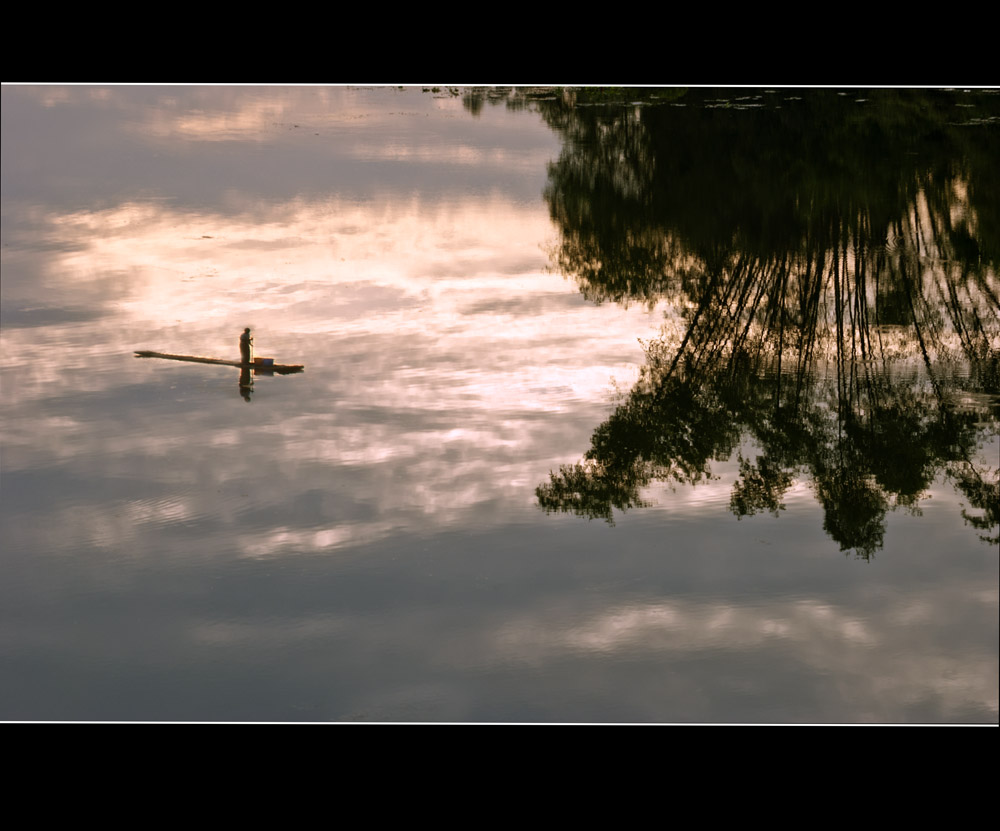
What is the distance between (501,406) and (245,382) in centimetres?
328

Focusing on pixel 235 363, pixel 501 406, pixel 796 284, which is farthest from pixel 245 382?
pixel 796 284

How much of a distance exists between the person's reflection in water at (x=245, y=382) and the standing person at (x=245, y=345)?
131 millimetres

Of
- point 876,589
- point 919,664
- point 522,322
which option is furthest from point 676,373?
point 919,664

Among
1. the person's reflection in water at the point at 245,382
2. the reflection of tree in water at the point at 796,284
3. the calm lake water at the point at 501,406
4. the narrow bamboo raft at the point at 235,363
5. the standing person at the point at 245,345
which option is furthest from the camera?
the standing person at the point at 245,345

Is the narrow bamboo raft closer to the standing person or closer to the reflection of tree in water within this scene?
the standing person

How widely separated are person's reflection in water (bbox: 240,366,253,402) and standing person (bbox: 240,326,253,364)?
5.2 inches

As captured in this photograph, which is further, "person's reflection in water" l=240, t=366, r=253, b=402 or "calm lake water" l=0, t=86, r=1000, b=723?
"person's reflection in water" l=240, t=366, r=253, b=402

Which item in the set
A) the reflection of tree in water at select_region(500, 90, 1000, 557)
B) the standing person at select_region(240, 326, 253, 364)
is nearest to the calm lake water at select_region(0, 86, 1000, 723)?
the reflection of tree in water at select_region(500, 90, 1000, 557)

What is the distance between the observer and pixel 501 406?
17797mm

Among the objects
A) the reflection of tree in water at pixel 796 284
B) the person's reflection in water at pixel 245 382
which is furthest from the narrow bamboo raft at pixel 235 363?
the reflection of tree in water at pixel 796 284

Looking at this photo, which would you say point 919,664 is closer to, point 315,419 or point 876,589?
point 876,589

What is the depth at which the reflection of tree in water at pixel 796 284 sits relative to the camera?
16.7 m

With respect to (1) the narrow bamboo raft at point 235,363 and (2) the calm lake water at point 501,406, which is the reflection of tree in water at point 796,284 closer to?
(2) the calm lake water at point 501,406

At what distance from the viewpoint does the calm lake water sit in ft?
47.8
